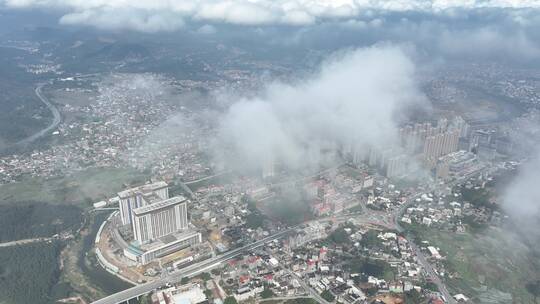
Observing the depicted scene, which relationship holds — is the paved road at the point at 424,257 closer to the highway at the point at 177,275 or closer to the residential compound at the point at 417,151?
the residential compound at the point at 417,151

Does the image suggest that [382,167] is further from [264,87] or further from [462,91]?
[462,91]

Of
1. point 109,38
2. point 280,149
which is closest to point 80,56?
point 109,38

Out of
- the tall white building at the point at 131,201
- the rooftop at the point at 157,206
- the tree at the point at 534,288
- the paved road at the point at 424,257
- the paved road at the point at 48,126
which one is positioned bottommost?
the tree at the point at 534,288

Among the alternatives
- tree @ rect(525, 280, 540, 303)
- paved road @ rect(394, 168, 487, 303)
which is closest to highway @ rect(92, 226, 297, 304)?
paved road @ rect(394, 168, 487, 303)

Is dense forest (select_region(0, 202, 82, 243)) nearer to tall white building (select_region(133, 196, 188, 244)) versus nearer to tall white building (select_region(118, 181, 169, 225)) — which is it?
tall white building (select_region(118, 181, 169, 225))

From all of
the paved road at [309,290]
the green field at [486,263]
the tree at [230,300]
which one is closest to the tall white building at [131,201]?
Result: the tree at [230,300]

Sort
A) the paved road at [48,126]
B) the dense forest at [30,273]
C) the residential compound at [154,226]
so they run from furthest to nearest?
the paved road at [48,126], the residential compound at [154,226], the dense forest at [30,273]
